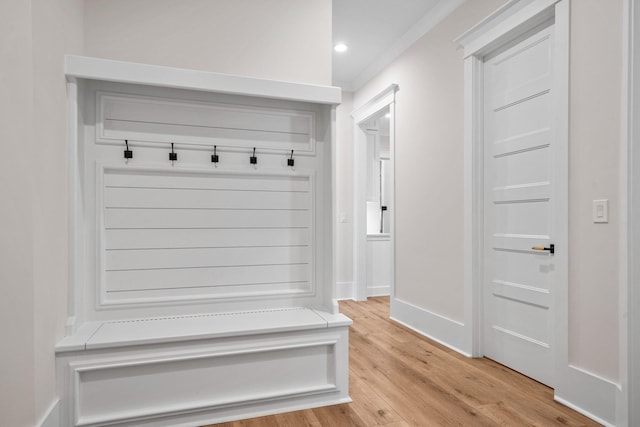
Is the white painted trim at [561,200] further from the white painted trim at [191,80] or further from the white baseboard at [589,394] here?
the white painted trim at [191,80]

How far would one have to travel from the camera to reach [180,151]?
6.94 feet

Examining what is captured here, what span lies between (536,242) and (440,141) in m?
1.16

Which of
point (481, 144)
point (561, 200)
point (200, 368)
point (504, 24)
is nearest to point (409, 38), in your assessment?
point (504, 24)

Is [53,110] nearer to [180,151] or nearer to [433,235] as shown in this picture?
[180,151]

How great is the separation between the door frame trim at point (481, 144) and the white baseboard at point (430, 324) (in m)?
0.11

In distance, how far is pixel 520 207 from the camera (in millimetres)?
2410

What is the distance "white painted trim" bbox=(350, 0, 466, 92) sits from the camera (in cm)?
304

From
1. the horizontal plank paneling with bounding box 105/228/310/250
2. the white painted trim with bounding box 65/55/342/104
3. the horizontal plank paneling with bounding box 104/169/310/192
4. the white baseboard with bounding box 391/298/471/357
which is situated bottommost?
the white baseboard with bounding box 391/298/471/357

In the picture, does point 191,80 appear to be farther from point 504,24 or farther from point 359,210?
point 359,210

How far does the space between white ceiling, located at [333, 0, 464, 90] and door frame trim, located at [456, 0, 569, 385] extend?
1.86ft

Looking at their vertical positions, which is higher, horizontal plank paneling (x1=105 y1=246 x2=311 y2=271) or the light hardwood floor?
horizontal plank paneling (x1=105 y1=246 x2=311 y2=271)

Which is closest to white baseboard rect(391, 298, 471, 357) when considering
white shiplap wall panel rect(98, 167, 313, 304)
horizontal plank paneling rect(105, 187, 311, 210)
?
white shiplap wall panel rect(98, 167, 313, 304)

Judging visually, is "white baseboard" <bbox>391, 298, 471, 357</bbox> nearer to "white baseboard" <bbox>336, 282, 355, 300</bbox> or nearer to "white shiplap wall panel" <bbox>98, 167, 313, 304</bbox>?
"white baseboard" <bbox>336, 282, 355, 300</bbox>

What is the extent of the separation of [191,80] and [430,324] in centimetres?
263
